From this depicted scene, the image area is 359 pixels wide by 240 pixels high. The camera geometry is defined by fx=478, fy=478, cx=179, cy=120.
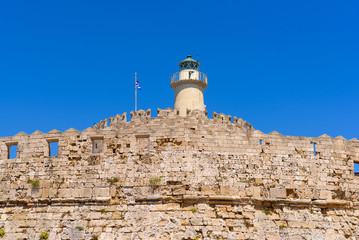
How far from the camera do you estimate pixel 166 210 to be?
42.6 feet

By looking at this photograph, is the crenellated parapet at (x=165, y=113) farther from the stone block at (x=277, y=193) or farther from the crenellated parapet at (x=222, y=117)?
the stone block at (x=277, y=193)

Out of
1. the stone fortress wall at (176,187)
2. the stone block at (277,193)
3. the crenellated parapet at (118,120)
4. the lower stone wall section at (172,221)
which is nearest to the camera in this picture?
the lower stone wall section at (172,221)

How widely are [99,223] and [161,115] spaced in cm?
849

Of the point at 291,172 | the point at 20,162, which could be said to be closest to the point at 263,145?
the point at 291,172

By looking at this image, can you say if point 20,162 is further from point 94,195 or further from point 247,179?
point 247,179

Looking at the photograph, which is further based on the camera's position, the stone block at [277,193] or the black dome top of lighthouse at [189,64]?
the black dome top of lighthouse at [189,64]

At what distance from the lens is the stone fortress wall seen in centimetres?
1290

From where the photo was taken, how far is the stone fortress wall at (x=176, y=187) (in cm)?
1290

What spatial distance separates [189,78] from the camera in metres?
29.6

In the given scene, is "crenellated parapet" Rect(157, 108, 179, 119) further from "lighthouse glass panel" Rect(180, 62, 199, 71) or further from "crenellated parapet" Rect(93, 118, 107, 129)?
"lighthouse glass panel" Rect(180, 62, 199, 71)

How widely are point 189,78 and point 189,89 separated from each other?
84cm

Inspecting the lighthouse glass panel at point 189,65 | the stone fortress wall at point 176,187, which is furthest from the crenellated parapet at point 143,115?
the lighthouse glass panel at point 189,65

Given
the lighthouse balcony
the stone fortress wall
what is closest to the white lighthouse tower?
the lighthouse balcony

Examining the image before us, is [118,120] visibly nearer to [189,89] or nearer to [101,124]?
[101,124]
